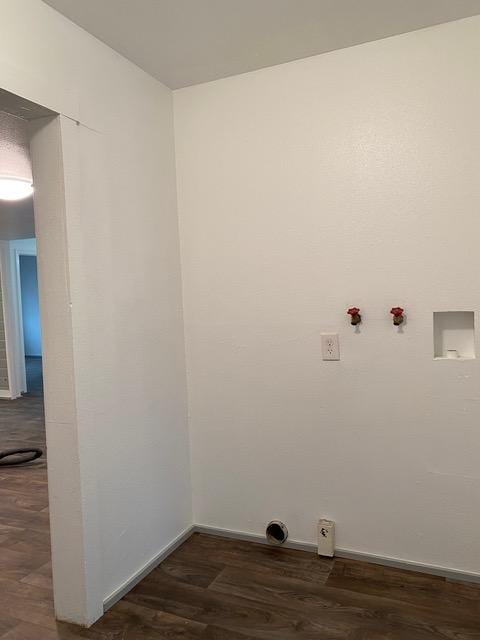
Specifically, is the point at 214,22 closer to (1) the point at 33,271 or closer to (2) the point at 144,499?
(2) the point at 144,499

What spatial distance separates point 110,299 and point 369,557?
1.70 m

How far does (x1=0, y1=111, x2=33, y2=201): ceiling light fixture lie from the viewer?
7.27 ft

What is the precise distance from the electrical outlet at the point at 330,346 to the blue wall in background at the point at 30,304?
9445mm

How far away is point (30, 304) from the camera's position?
10.8 m

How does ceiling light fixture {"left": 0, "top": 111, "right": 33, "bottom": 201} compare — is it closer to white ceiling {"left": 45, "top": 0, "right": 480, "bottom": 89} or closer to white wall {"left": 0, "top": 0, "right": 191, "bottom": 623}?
white wall {"left": 0, "top": 0, "right": 191, "bottom": 623}

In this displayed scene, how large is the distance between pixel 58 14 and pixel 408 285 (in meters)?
1.78

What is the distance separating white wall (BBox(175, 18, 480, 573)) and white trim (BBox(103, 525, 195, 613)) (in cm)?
15

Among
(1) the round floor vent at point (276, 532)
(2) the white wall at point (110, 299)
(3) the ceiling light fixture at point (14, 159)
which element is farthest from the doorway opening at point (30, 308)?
(1) the round floor vent at point (276, 532)

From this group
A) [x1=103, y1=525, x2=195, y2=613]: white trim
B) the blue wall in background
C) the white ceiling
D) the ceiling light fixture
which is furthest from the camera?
the blue wall in background

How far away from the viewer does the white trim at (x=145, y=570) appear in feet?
6.65

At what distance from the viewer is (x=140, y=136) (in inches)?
89.7

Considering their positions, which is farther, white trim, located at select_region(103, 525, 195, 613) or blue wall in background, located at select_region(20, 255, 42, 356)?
blue wall in background, located at select_region(20, 255, 42, 356)

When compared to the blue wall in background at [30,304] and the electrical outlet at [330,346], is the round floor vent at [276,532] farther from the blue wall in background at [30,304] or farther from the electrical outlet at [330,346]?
the blue wall in background at [30,304]

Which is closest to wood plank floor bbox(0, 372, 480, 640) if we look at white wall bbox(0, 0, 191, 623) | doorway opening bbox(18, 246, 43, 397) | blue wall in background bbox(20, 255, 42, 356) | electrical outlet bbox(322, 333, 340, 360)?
white wall bbox(0, 0, 191, 623)
